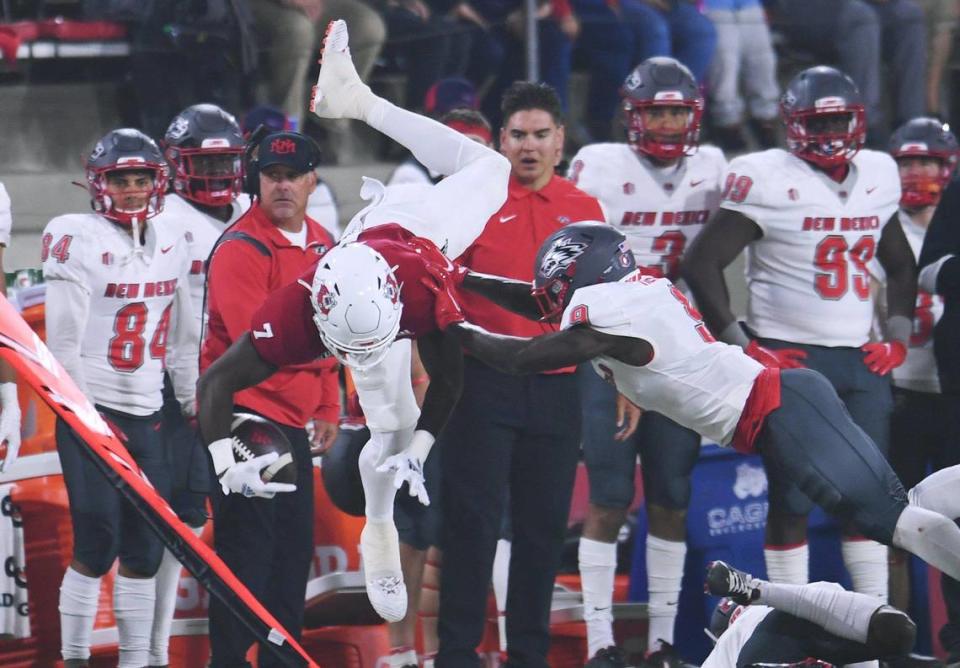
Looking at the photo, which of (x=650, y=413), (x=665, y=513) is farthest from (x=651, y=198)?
(x=665, y=513)

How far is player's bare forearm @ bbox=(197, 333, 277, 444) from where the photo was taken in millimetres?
4793

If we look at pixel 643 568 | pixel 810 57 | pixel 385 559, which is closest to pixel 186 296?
pixel 385 559

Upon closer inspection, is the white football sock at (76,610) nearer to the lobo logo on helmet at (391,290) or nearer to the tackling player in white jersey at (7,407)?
the tackling player in white jersey at (7,407)

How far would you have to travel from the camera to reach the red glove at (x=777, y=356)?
16.7 ft

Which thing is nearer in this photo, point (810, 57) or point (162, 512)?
point (162, 512)

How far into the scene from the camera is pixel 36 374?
449 centimetres

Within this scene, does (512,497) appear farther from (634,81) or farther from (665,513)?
(634,81)

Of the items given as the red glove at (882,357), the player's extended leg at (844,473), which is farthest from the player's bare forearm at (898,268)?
the player's extended leg at (844,473)

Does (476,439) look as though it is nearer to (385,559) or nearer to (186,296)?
(385,559)

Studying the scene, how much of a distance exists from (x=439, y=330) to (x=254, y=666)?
4.26 ft

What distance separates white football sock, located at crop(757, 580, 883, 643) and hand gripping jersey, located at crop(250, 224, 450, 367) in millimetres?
1109

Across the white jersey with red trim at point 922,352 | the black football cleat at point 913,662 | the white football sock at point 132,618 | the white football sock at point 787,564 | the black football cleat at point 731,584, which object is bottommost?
the black football cleat at point 913,662

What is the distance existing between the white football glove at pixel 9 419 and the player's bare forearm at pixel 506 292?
1.41 meters

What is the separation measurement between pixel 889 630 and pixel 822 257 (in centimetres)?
159
